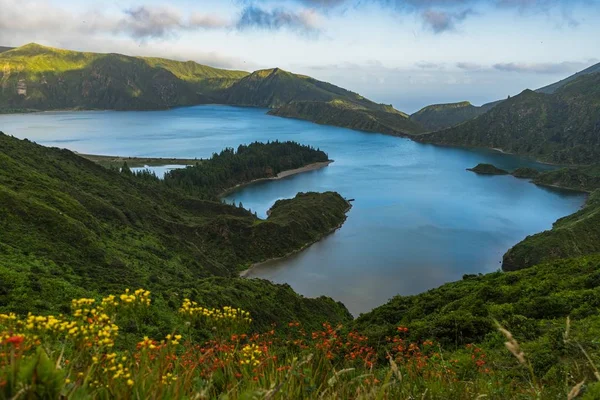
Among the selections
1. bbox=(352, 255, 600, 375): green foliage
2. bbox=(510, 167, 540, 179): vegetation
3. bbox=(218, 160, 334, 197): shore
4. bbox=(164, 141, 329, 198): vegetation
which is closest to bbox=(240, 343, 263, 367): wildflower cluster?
bbox=(352, 255, 600, 375): green foliage

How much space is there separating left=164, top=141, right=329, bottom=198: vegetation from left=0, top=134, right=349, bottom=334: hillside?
34880 mm

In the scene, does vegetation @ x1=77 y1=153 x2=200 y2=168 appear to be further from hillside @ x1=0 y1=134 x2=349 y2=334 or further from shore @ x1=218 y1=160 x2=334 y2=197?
hillside @ x1=0 y1=134 x2=349 y2=334

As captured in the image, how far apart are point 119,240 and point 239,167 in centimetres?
10268

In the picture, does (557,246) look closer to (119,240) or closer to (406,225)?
(406,225)

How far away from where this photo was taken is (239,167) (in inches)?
5886

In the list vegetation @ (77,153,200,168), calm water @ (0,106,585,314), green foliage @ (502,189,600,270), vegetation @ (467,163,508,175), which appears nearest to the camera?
calm water @ (0,106,585,314)

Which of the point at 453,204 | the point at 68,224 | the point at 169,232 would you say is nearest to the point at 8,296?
the point at 68,224

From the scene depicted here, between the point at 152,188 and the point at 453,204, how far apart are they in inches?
3115

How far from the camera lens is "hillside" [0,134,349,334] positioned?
27500 mm

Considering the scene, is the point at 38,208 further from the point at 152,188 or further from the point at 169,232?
the point at 152,188

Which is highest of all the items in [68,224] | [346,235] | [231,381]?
[231,381]

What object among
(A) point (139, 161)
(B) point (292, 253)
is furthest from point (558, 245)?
(A) point (139, 161)

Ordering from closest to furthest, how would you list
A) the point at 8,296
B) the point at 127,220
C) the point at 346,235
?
the point at 8,296 < the point at 127,220 < the point at 346,235

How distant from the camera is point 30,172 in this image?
50594mm
